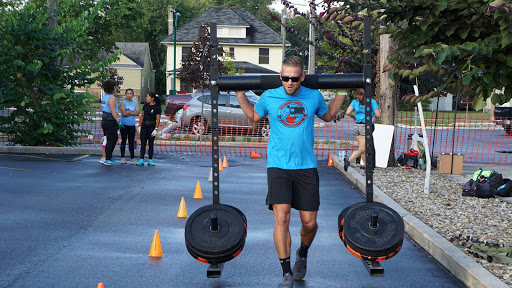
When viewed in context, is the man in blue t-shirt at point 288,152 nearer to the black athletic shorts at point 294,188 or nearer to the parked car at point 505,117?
the black athletic shorts at point 294,188

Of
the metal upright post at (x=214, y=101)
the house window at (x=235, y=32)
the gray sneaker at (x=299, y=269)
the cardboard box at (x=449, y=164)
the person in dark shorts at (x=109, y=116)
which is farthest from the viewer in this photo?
the house window at (x=235, y=32)

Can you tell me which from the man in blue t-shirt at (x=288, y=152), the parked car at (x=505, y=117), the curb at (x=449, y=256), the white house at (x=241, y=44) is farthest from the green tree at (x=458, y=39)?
the white house at (x=241, y=44)

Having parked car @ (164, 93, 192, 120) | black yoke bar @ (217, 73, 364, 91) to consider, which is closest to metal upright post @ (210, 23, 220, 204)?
black yoke bar @ (217, 73, 364, 91)

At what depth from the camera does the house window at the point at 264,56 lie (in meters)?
63.1

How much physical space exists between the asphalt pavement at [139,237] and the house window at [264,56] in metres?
49.7

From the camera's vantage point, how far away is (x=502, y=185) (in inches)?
441

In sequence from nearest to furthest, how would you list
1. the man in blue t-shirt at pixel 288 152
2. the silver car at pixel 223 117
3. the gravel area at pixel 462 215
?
the man in blue t-shirt at pixel 288 152
the gravel area at pixel 462 215
the silver car at pixel 223 117

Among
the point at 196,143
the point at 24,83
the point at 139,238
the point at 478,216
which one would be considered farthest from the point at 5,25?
the point at 478,216

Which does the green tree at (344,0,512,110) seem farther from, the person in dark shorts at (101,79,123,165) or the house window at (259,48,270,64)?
the house window at (259,48,270,64)

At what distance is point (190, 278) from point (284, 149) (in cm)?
149

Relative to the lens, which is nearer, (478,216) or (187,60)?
(478,216)

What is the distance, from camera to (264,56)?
208 ft

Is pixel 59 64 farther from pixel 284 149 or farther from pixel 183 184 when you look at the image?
pixel 284 149

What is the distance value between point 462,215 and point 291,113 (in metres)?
4.51
